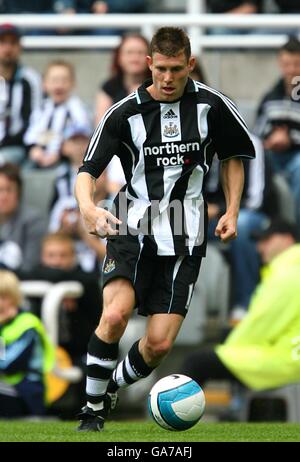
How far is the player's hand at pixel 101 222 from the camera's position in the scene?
708cm

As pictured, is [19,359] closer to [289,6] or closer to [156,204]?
[156,204]

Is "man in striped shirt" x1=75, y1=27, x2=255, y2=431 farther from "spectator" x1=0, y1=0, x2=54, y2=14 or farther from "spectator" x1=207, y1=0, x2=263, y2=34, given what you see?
"spectator" x1=0, y1=0, x2=54, y2=14

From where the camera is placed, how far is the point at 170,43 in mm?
7395

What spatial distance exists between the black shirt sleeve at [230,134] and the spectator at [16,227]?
430 cm

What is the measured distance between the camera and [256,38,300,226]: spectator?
11789 millimetres

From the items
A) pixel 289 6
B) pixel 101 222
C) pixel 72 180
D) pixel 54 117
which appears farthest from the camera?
pixel 289 6

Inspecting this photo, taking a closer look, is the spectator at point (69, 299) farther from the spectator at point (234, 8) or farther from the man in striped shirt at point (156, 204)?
the man in striped shirt at point (156, 204)

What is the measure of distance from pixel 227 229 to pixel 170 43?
1150 mm

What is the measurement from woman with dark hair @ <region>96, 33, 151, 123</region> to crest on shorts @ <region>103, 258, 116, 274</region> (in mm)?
4356

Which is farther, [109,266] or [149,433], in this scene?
[149,433]

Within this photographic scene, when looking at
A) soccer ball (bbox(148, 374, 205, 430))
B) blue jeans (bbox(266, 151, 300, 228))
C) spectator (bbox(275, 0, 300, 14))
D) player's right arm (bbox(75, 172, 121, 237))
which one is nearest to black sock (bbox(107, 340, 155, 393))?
soccer ball (bbox(148, 374, 205, 430))

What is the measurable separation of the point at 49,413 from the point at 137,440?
395 centimetres

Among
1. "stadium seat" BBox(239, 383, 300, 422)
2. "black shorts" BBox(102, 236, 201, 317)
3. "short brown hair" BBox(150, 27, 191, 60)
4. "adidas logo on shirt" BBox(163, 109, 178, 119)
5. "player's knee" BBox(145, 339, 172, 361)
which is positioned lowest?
"stadium seat" BBox(239, 383, 300, 422)
